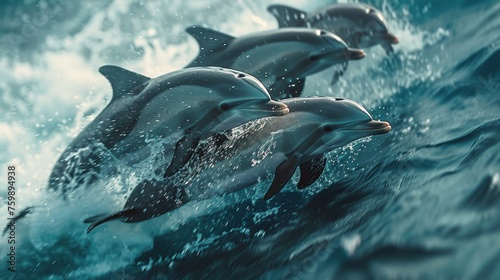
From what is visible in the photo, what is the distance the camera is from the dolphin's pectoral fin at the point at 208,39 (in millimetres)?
5496

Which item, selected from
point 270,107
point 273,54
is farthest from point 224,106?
point 273,54

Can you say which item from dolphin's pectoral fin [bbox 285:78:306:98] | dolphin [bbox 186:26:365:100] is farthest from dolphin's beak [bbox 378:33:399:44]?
dolphin's pectoral fin [bbox 285:78:306:98]

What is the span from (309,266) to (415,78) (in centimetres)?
480

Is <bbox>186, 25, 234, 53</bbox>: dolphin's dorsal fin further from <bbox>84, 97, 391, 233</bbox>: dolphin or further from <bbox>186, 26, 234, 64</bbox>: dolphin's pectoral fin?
<bbox>84, 97, 391, 233</bbox>: dolphin

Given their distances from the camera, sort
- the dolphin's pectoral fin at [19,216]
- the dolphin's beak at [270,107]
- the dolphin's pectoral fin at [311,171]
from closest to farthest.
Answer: the dolphin's beak at [270,107], the dolphin's pectoral fin at [311,171], the dolphin's pectoral fin at [19,216]

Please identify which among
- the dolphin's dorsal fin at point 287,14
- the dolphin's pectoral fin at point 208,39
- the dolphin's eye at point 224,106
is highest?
the dolphin's pectoral fin at point 208,39

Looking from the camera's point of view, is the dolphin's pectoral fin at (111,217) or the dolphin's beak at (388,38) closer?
the dolphin's pectoral fin at (111,217)

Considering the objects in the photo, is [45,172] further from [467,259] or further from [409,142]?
[467,259]

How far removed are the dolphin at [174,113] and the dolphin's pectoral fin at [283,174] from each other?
35 centimetres

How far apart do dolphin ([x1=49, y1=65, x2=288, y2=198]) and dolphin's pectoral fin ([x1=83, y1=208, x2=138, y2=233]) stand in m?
0.41

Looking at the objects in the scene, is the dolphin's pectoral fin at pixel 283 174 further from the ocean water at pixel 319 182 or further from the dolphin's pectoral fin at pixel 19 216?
the dolphin's pectoral fin at pixel 19 216

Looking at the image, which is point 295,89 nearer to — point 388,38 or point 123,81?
point 123,81

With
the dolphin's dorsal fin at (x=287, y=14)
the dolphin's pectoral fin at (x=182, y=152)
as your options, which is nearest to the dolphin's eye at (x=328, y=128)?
the dolphin's pectoral fin at (x=182, y=152)

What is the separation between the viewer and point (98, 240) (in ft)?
14.8
